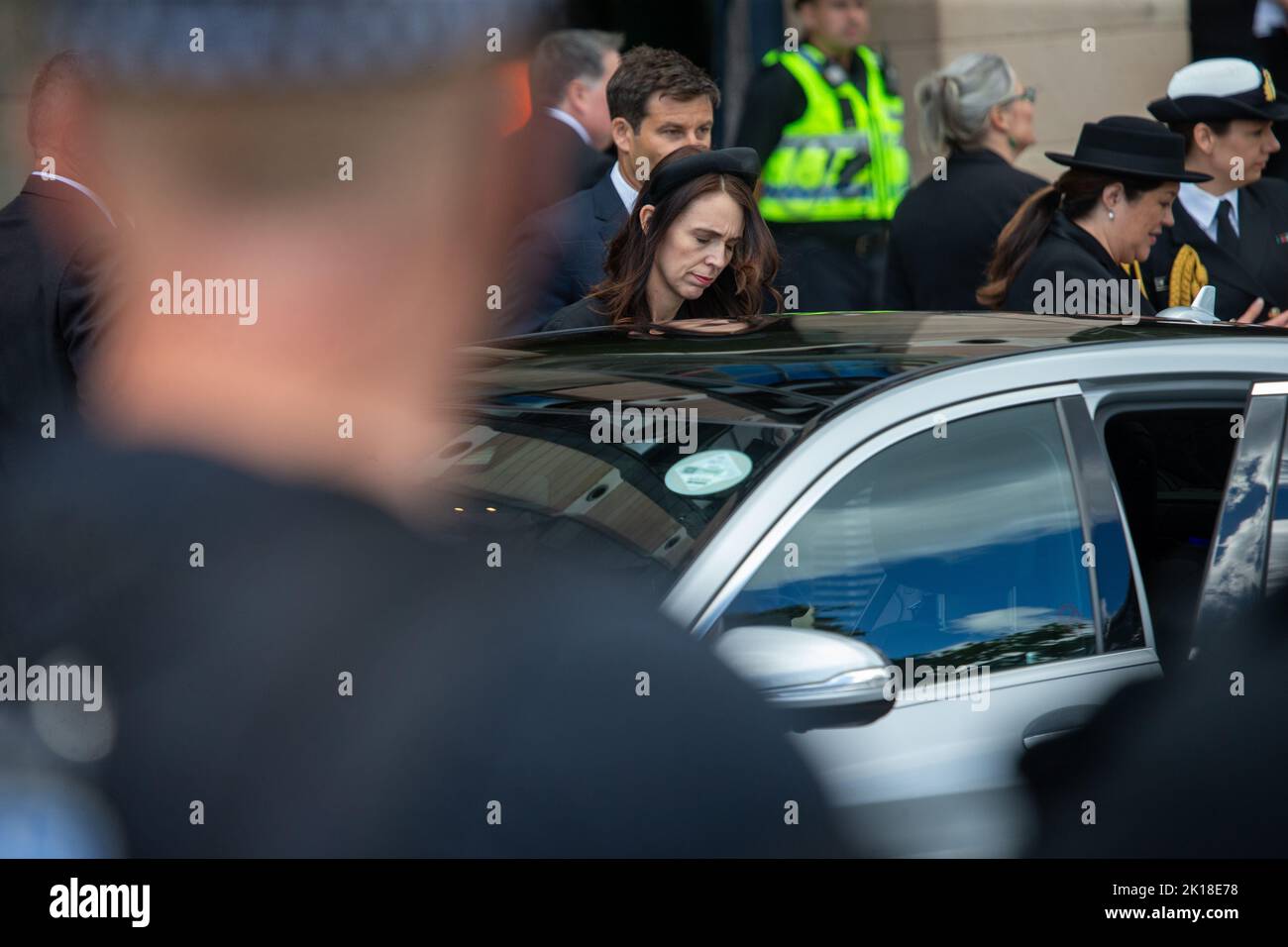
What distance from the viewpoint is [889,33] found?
7750 millimetres

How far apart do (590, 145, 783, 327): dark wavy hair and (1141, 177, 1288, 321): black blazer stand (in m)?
1.65

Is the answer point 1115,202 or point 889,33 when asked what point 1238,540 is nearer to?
point 1115,202

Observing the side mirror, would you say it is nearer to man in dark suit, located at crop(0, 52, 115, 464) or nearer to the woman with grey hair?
man in dark suit, located at crop(0, 52, 115, 464)

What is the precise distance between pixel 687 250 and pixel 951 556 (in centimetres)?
145

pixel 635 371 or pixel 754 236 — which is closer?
pixel 635 371

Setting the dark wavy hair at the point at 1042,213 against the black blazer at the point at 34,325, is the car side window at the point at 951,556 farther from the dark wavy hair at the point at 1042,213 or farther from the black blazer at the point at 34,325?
the dark wavy hair at the point at 1042,213

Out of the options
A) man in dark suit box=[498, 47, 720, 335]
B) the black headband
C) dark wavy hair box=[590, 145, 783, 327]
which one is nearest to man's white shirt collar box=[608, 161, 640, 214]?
man in dark suit box=[498, 47, 720, 335]

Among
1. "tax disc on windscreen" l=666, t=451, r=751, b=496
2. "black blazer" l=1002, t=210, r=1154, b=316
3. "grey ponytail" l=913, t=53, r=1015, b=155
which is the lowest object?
"tax disc on windscreen" l=666, t=451, r=751, b=496

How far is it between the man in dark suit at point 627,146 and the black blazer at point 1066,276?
880 millimetres

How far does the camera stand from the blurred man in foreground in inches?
41.4

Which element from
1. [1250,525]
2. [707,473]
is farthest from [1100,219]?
[707,473]

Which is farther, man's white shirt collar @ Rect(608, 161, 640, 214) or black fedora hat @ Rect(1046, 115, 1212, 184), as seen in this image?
man's white shirt collar @ Rect(608, 161, 640, 214)
